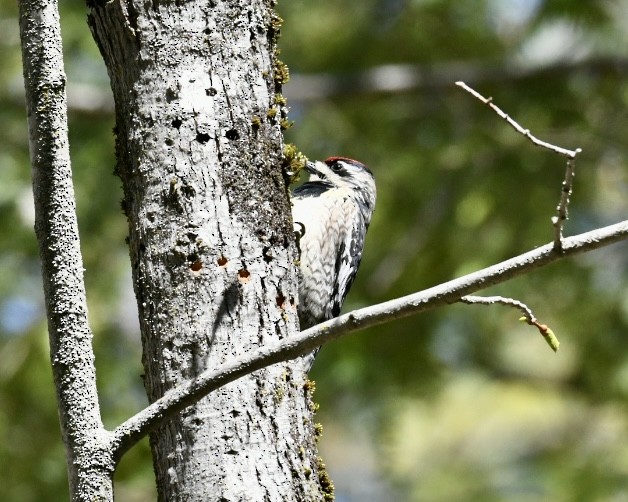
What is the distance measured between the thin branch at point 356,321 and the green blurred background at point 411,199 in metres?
4.06

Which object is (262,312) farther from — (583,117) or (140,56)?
(583,117)

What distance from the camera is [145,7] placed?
255 centimetres

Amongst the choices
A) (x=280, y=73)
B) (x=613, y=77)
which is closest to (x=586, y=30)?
(x=613, y=77)

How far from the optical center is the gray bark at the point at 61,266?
212cm

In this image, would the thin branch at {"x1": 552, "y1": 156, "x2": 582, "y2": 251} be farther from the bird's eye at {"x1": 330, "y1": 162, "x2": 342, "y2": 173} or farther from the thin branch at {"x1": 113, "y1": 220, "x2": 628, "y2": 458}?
the bird's eye at {"x1": 330, "y1": 162, "x2": 342, "y2": 173}

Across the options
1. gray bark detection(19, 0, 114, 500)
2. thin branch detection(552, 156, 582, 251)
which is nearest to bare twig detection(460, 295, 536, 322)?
thin branch detection(552, 156, 582, 251)

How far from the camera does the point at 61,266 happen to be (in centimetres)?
216

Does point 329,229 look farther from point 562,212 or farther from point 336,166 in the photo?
point 562,212

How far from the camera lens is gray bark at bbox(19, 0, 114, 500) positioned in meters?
2.12

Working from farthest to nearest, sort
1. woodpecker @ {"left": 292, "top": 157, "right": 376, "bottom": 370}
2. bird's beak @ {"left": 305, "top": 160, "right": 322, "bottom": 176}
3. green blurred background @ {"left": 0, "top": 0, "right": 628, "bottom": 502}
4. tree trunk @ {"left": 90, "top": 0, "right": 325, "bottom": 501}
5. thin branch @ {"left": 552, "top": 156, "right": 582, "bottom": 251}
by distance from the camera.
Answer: green blurred background @ {"left": 0, "top": 0, "right": 628, "bottom": 502} → bird's beak @ {"left": 305, "top": 160, "right": 322, "bottom": 176} → woodpecker @ {"left": 292, "top": 157, "right": 376, "bottom": 370} → tree trunk @ {"left": 90, "top": 0, "right": 325, "bottom": 501} → thin branch @ {"left": 552, "top": 156, "right": 582, "bottom": 251}

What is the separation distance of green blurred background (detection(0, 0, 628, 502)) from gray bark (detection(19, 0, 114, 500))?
4.05 meters

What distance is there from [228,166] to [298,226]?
216cm

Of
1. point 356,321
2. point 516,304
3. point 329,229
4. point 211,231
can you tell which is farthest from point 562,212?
point 329,229

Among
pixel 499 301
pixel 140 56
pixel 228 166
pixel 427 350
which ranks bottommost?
pixel 499 301
